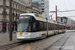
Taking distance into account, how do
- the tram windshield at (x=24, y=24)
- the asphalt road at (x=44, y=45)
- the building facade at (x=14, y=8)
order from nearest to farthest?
the asphalt road at (x=44, y=45) → the tram windshield at (x=24, y=24) → the building facade at (x=14, y=8)

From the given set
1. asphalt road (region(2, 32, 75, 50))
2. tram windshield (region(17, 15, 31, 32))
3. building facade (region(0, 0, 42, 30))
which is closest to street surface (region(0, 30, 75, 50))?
asphalt road (region(2, 32, 75, 50))

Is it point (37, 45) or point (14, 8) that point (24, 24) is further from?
point (14, 8)

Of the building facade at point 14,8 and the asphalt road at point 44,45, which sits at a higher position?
the building facade at point 14,8

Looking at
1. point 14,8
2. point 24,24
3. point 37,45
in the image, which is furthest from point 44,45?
point 14,8

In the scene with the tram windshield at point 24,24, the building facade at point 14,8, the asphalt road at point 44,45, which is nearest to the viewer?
the asphalt road at point 44,45

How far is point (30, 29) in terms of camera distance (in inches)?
535

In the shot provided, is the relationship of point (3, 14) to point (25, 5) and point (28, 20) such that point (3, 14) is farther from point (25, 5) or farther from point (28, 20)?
point (28, 20)

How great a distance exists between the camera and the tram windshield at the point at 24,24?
13566 mm

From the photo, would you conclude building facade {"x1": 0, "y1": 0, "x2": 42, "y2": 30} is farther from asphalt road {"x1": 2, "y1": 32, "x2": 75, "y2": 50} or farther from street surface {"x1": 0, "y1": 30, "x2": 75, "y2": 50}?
asphalt road {"x1": 2, "y1": 32, "x2": 75, "y2": 50}

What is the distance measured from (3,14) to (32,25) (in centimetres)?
3246

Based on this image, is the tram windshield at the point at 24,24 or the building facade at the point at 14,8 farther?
the building facade at the point at 14,8

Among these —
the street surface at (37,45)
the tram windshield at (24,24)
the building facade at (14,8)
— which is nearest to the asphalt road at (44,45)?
the street surface at (37,45)

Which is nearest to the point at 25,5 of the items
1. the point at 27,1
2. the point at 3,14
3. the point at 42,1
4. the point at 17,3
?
the point at 27,1

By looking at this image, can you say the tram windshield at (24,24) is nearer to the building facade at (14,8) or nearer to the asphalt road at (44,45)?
the asphalt road at (44,45)
